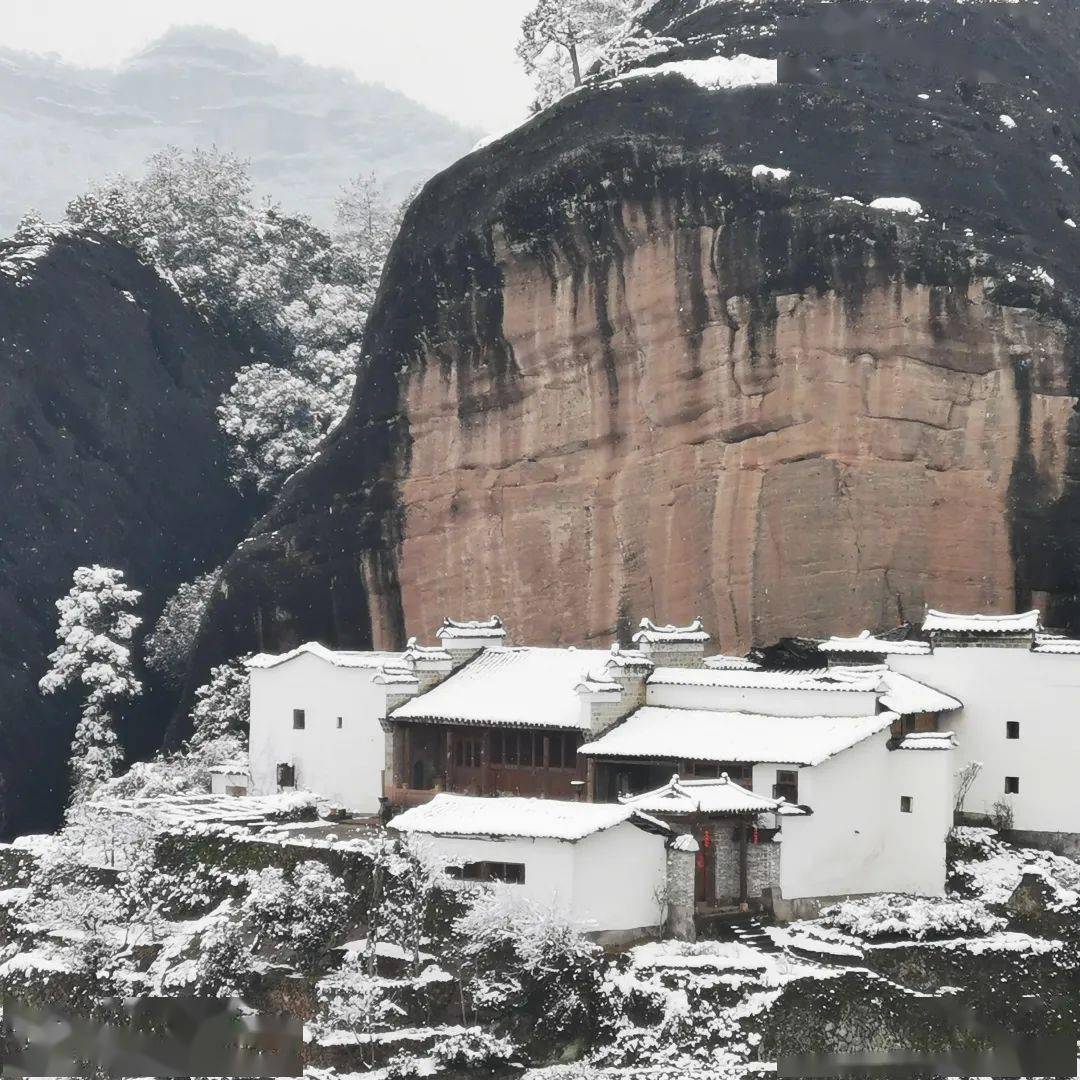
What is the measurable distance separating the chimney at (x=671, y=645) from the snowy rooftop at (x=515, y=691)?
3.31 ft

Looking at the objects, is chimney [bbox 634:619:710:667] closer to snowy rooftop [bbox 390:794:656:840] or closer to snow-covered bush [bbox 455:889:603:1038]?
snowy rooftop [bbox 390:794:656:840]

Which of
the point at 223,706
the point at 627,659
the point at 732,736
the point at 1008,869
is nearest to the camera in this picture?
the point at 1008,869

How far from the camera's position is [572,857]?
33.7 metres

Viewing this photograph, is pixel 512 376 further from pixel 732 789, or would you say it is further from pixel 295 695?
pixel 732 789

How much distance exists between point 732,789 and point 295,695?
14.5m

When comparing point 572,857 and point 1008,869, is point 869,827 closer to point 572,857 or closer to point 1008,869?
point 1008,869

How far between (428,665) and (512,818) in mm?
9582

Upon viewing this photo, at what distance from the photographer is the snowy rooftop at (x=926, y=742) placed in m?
37.2

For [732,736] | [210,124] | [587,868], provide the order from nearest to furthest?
[587,868]
[732,736]
[210,124]

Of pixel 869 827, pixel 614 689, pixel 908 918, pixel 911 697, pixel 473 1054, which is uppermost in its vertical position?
pixel 614 689

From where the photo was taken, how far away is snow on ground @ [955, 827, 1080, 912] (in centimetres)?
3669

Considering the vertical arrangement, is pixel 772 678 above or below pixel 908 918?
above

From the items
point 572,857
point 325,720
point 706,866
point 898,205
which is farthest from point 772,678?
point 898,205

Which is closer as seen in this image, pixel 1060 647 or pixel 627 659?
pixel 1060 647
